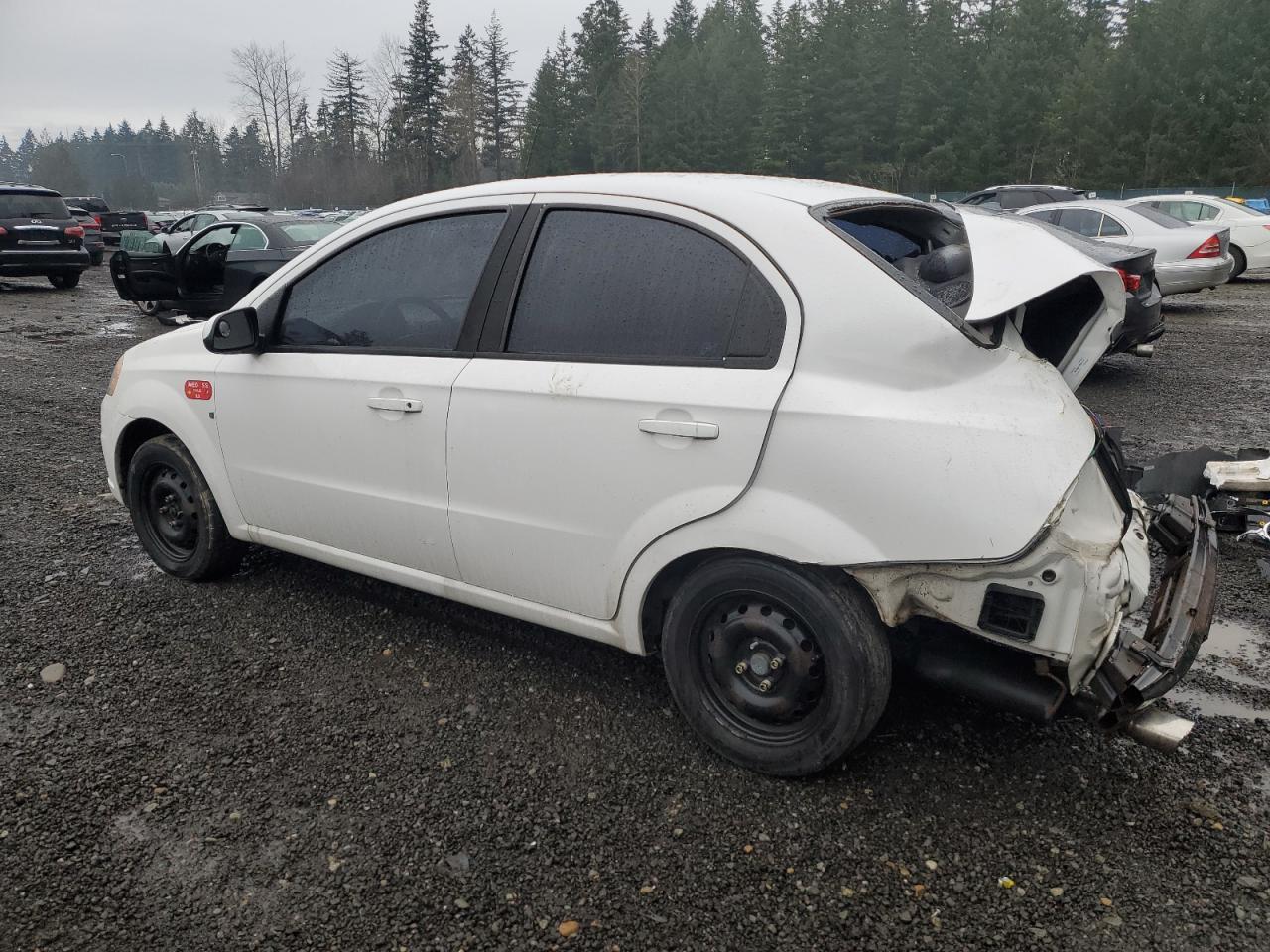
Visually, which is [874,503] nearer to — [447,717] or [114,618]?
[447,717]

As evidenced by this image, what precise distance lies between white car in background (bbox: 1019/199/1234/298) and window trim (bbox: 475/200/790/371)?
11.7 metres

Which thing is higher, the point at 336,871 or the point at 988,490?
the point at 988,490

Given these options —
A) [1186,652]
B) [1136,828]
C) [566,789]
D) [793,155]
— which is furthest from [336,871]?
[793,155]

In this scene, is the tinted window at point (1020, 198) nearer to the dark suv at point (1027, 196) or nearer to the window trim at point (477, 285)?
the dark suv at point (1027, 196)

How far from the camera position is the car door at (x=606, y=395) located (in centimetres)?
269

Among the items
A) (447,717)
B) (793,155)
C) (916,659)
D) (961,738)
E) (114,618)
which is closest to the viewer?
Result: (916,659)

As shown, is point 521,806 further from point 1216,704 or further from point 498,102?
point 498,102

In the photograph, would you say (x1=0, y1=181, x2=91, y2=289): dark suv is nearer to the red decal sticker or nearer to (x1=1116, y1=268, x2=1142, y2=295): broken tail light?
the red decal sticker

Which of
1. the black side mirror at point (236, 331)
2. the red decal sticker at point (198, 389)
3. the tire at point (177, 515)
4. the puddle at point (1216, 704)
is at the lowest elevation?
the puddle at point (1216, 704)

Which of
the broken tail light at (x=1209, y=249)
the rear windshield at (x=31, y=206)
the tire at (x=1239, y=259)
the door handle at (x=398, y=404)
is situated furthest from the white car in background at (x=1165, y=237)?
the rear windshield at (x=31, y=206)

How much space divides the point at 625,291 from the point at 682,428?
1.78 ft

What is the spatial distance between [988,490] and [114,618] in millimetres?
3496

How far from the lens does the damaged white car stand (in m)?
2.45

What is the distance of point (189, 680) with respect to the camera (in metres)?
3.49
